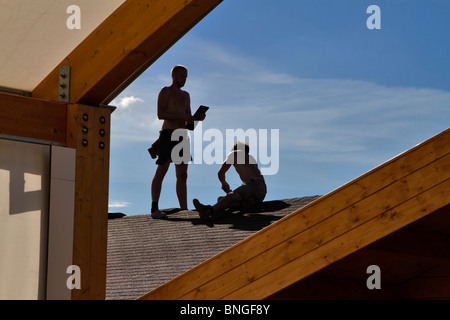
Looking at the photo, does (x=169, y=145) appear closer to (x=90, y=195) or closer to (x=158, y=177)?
(x=158, y=177)

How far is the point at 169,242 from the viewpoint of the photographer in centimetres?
848

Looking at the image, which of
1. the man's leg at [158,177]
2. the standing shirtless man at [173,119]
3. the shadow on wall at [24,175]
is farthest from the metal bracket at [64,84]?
the man's leg at [158,177]

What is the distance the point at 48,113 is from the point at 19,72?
482 mm

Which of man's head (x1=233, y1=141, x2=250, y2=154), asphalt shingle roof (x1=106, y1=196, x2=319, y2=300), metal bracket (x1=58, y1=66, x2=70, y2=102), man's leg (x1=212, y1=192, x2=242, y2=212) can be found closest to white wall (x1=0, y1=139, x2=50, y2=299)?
metal bracket (x1=58, y1=66, x2=70, y2=102)

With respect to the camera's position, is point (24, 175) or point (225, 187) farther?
point (225, 187)

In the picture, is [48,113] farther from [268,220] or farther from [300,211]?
[268,220]

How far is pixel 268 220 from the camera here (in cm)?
815

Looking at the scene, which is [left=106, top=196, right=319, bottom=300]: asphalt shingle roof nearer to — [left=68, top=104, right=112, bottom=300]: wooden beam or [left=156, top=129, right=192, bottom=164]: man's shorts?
[left=156, top=129, right=192, bottom=164]: man's shorts

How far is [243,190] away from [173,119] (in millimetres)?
1136

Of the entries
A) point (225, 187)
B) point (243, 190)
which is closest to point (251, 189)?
point (243, 190)

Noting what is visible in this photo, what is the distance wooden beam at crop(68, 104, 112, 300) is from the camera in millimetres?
4781

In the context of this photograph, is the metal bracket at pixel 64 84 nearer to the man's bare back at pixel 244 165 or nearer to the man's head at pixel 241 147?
the man's bare back at pixel 244 165

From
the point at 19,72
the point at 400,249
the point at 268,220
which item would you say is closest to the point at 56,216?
the point at 19,72

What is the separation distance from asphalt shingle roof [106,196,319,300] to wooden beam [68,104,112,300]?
256 centimetres
